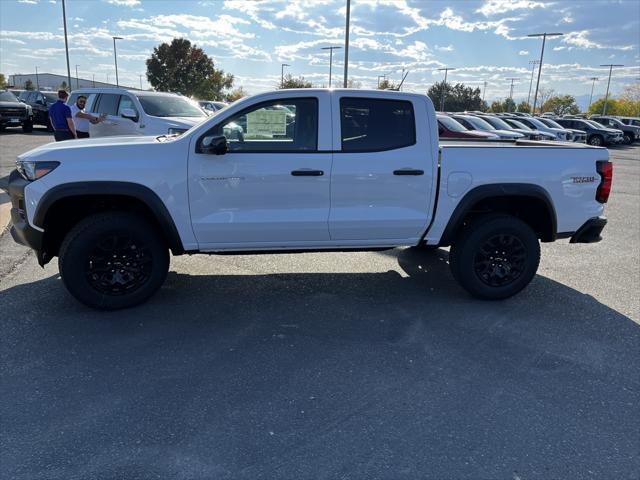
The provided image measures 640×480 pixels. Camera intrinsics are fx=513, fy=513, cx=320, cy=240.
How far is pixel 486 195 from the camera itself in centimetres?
467

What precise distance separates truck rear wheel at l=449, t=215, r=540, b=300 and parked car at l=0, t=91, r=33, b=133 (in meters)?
A: 22.6

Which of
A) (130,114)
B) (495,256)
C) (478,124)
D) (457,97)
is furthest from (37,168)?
(457,97)

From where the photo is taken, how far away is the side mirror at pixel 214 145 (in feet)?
13.5

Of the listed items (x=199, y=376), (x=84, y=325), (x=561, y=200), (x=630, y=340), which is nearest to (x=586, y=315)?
(x=630, y=340)

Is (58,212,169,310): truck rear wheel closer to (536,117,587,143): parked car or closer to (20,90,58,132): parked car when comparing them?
(20,90,58,132): parked car

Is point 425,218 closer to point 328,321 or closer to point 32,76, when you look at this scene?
point 328,321

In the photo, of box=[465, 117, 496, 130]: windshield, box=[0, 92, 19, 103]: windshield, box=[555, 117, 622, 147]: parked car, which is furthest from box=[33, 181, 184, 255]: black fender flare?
box=[555, 117, 622, 147]: parked car

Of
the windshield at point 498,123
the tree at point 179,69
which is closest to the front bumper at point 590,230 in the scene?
the windshield at point 498,123

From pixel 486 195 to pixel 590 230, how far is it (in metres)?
1.23

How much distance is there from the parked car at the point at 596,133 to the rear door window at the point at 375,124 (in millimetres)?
30555

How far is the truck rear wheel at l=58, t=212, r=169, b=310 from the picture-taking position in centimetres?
424

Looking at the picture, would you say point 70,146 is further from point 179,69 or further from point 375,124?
point 179,69

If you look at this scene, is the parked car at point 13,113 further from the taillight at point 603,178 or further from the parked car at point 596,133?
the parked car at point 596,133

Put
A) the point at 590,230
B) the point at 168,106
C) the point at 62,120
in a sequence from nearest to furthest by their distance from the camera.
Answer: the point at 590,230, the point at 62,120, the point at 168,106
